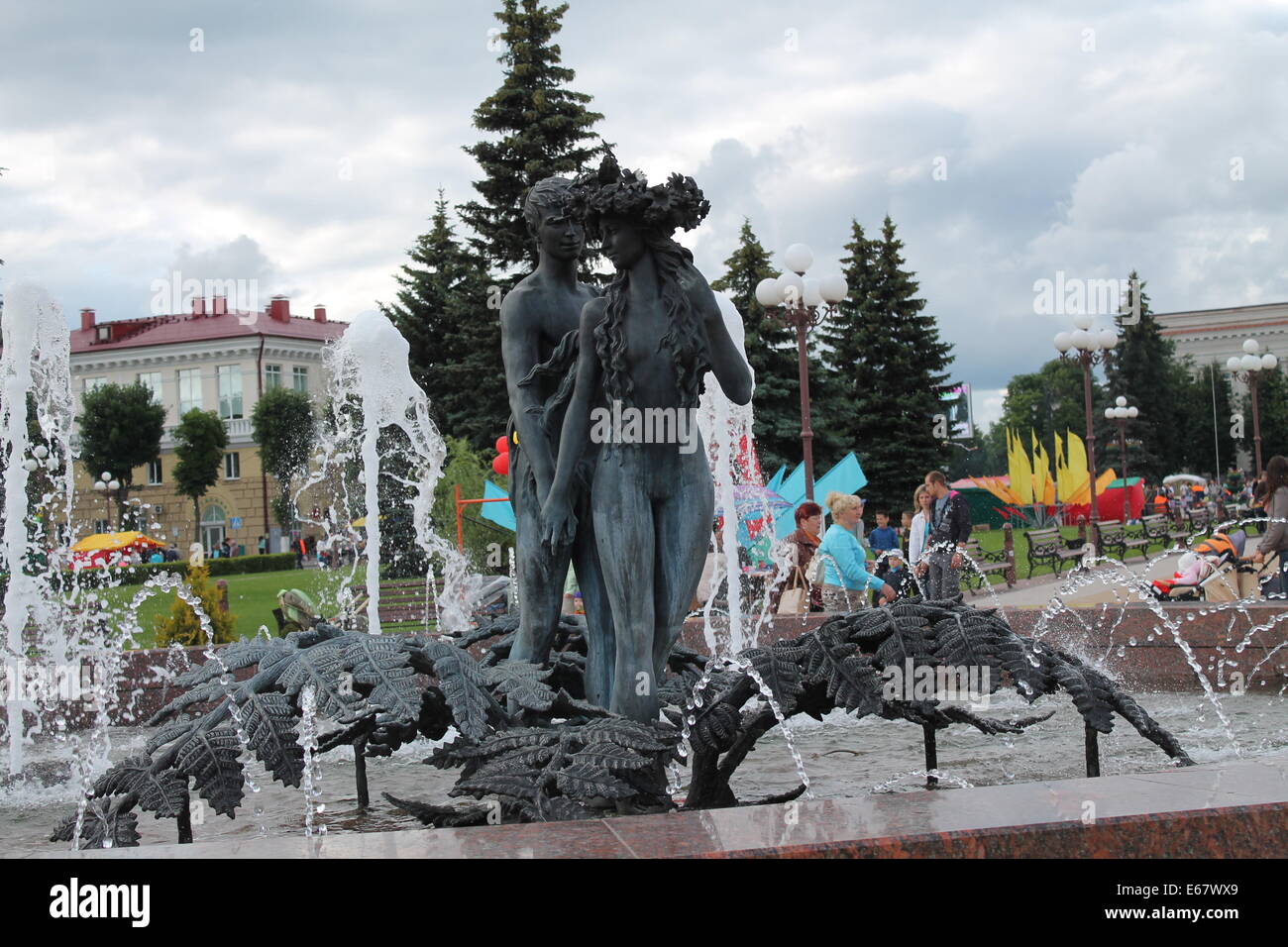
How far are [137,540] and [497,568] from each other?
8.67 m

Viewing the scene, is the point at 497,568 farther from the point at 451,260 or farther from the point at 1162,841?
the point at 1162,841

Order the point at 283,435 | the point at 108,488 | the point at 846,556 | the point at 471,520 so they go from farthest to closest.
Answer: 1. the point at 283,435
2. the point at 108,488
3. the point at 471,520
4. the point at 846,556

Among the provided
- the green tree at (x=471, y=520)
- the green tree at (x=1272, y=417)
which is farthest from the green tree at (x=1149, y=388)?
the green tree at (x=471, y=520)

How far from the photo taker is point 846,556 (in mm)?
9344

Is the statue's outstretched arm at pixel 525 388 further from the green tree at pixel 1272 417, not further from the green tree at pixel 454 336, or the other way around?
the green tree at pixel 1272 417

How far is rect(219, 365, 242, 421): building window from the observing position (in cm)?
6412

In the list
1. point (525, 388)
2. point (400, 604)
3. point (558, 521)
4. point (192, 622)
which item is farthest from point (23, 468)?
point (400, 604)

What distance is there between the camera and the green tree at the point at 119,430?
182 ft

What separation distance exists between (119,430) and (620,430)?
56.2 metres

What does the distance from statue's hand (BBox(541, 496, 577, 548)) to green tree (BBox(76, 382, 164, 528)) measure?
53.8m

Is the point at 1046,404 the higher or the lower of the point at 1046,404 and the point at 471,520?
the higher

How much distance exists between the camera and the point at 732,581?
8.30 m

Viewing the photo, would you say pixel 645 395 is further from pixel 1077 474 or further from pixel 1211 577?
pixel 1077 474

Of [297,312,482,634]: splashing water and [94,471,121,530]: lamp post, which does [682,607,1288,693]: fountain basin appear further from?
[94,471,121,530]: lamp post
